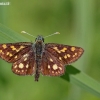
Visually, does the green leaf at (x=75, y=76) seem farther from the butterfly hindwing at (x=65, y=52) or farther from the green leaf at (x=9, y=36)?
the butterfly hindwing at (x=65, y=52)

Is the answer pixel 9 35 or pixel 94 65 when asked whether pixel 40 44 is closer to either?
pixel 9 35

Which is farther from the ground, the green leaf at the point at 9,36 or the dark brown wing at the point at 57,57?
the green leaf at the point at 9,36

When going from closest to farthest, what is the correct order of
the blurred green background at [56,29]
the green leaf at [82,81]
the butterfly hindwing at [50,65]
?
the green leaf at [82,81], the butterfly hindwing at [50,65], the blurred green background at [56,29]

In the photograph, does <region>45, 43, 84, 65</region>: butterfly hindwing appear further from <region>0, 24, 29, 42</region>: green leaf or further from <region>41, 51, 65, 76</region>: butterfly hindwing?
<region>0, 24, 29, 42</region>: green leaf

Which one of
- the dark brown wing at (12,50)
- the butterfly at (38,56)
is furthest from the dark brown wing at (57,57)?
the dark brown wing at (12,50)

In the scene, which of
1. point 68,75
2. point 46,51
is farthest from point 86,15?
point 68,75
